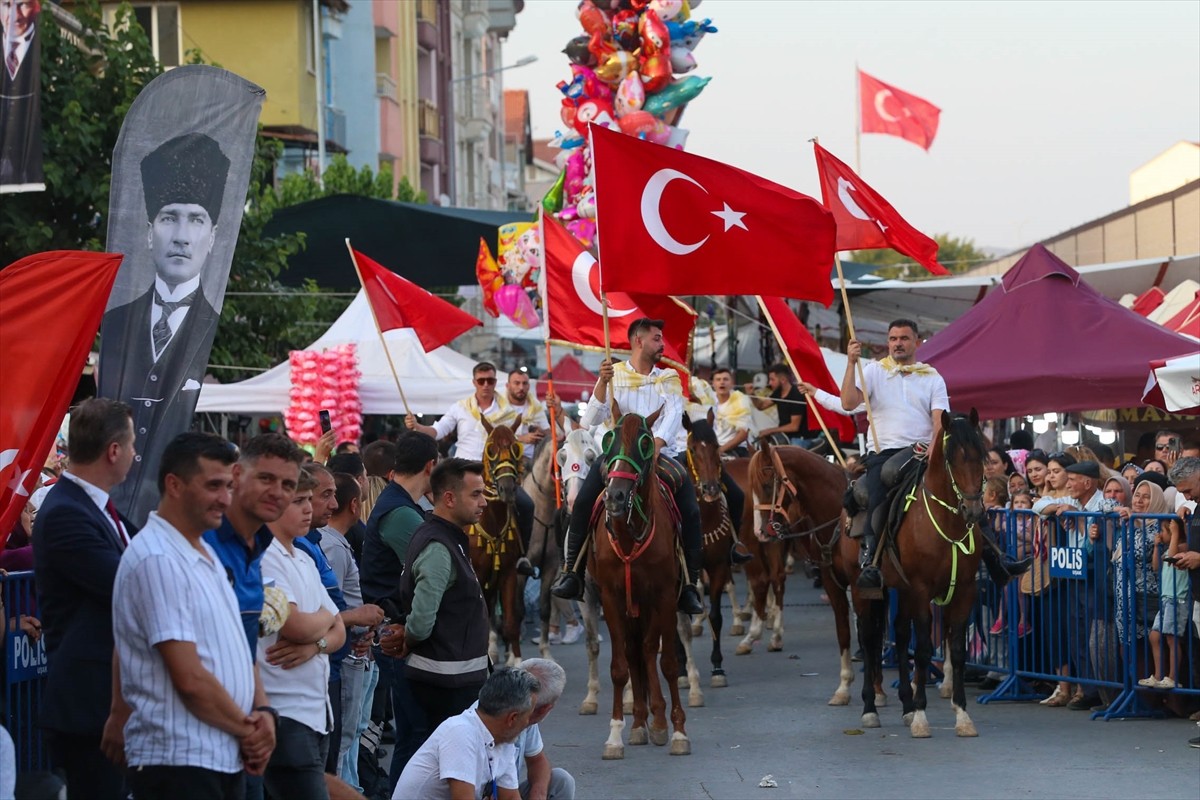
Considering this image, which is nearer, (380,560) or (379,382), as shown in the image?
(380,560)

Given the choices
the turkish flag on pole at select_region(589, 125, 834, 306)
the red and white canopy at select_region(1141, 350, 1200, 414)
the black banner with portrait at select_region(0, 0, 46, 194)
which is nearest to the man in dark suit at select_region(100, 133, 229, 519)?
the black banner with portrait at select_region(0, 0, 46, 194)

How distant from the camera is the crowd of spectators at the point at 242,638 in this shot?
5.20m

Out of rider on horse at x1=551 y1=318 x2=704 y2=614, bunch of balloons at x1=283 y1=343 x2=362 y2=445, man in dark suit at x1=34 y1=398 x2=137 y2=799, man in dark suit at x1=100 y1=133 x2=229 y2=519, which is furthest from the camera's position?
bunch of balloons at x1=283 y1=343 x2=362 y2=445

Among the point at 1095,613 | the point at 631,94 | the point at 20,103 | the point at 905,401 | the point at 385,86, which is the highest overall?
the point at 385,86

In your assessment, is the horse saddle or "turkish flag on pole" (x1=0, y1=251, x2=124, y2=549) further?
the horse saddle

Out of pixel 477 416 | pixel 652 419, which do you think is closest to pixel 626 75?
pixel 477 416

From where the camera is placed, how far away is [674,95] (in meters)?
22.2

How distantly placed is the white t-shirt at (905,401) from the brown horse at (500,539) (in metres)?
3.35

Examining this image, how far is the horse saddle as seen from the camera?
12.3m

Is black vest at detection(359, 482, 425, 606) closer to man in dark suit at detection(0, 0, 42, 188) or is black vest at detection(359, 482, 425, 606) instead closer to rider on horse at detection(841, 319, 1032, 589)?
rider on horse at detection(841, 319, 1032, 589)

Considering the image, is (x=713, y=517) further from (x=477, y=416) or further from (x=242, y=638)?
(x=242, y=638)

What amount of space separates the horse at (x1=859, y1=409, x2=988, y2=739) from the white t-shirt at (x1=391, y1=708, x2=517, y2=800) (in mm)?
5688

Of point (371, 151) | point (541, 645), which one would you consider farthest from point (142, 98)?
point (371, 151)

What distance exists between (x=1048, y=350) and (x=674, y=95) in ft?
23.8
